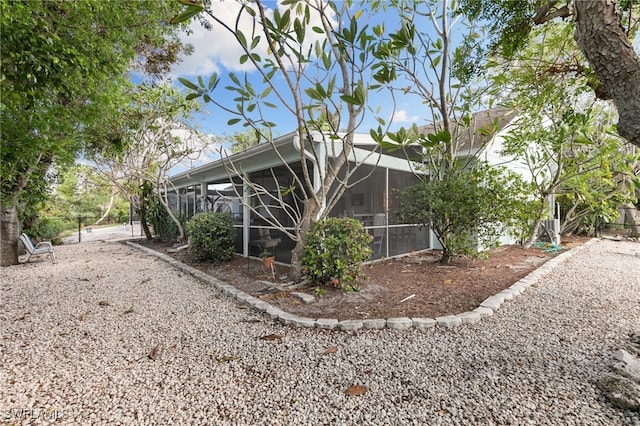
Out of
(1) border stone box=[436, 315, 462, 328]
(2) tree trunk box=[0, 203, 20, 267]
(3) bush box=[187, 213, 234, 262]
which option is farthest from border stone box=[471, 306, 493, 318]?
(2) tree trunk box=[0, 203, 20, 267]

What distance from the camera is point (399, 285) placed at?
15.4 ft

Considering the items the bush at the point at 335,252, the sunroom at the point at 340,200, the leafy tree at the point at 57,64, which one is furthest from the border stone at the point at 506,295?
the leafy tree at the point at 57,64

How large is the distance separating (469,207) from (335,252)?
2.97 metres

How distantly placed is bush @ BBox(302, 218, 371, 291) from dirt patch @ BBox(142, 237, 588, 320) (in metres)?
0.22

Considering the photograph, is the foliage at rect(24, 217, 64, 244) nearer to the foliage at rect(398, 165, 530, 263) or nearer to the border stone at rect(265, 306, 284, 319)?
the border stone at rect(265, 306, 284, 319)

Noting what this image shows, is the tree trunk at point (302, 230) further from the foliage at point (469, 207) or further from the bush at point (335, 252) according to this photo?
the foliage at point (469, 207)

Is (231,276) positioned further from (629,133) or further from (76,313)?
(629,133)

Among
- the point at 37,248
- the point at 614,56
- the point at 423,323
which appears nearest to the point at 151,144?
the point at 37,248

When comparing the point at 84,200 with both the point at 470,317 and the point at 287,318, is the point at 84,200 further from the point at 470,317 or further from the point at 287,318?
the point at 470,317

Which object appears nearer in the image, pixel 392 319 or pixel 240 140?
pixel 392 319

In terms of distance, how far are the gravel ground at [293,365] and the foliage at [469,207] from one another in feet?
5.67

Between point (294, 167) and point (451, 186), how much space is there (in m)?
3.44

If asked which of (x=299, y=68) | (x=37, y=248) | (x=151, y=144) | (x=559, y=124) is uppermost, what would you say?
(x=151, y=144)

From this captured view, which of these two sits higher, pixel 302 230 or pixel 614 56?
A: pixel 614 56
